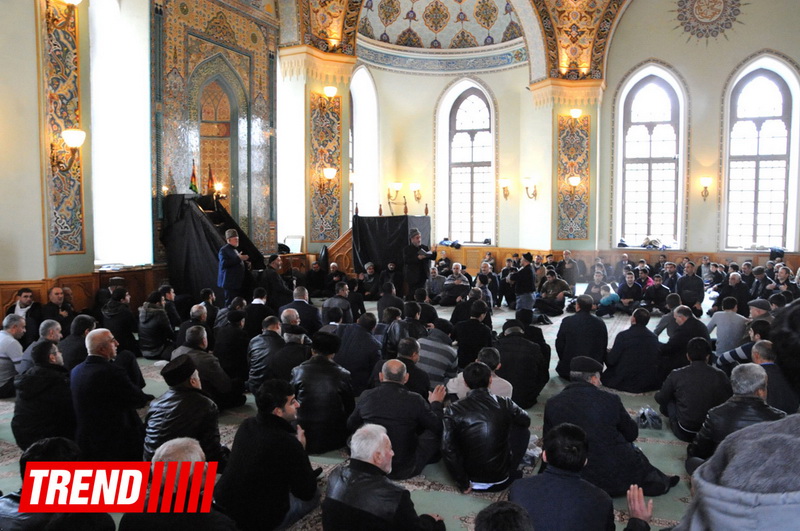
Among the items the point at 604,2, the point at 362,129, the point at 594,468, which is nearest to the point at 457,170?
the point at 362,129

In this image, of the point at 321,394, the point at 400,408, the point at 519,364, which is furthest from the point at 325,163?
the point at 400,408

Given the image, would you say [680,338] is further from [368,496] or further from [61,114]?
[61,114]

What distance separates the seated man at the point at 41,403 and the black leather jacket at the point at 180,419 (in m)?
0.90

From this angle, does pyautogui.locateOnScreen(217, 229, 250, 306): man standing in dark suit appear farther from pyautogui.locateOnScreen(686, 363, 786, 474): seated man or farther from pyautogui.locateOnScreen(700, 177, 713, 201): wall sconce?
pyautogui.locateOnScreen(700, 177, 713, 201): wall sconce

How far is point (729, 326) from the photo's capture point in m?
6.35

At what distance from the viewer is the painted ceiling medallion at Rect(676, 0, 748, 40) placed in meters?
15.0

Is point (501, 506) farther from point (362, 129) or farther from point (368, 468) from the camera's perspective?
point (362, 129)

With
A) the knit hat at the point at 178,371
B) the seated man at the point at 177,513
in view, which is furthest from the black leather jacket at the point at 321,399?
the seated man at the point at 177,513

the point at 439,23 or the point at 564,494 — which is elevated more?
the point at 439,23

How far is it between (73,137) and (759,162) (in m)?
14.9

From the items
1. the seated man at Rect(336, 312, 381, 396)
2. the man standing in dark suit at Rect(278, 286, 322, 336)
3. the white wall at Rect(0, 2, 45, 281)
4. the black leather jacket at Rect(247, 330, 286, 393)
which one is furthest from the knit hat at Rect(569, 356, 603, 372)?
the white wall at Rect(0, 2, 45, 281)

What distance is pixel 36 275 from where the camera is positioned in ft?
25.7

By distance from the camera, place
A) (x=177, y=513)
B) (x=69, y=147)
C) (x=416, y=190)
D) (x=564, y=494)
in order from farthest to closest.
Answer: (x=416, y=190) → (x=69, y=147) → (x=564, y=494) → (x=177, y=513)

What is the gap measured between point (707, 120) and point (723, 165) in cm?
117
